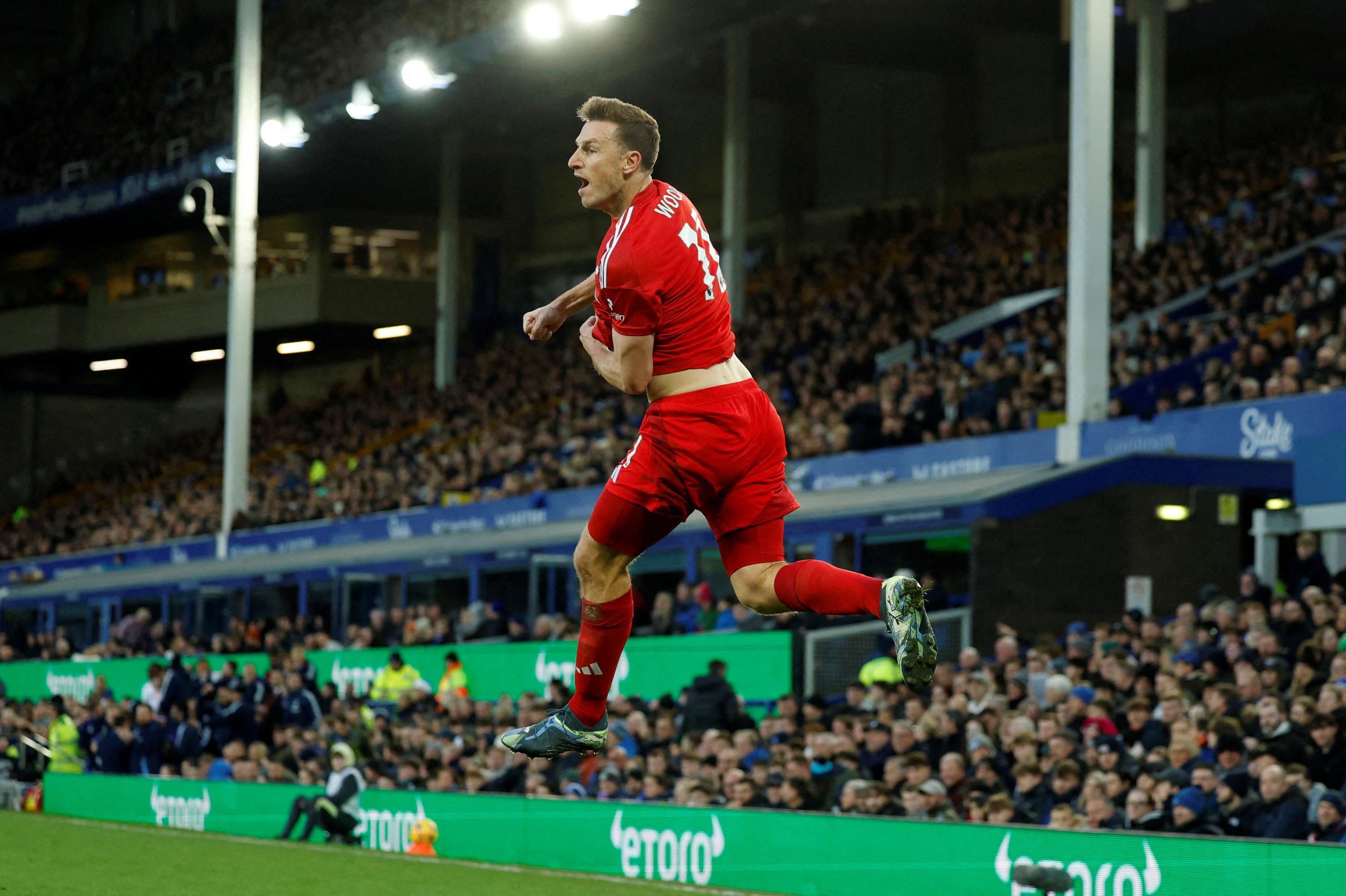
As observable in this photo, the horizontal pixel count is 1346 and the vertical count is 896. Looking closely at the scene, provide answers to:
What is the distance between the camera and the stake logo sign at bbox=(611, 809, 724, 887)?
40.5ft

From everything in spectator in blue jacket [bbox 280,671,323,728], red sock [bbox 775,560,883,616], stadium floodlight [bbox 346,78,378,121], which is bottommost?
spectator in blue jacket [bbox 280,671,323,728]

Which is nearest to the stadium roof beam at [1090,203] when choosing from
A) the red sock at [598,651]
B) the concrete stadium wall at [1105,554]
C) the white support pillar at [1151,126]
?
the concrete stadium wall at [1105,554]

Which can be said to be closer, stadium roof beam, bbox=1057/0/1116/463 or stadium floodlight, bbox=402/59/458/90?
stadium roof beam, bbox=1057/0/1116/463

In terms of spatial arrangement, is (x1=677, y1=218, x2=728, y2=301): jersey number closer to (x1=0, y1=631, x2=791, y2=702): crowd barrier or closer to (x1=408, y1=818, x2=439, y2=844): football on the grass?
(x1=0, y1=631, x2=791, y2=702): crowd barrier

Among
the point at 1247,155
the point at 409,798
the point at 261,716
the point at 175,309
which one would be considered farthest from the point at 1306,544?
the point at 175,309

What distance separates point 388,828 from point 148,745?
523 centimetres

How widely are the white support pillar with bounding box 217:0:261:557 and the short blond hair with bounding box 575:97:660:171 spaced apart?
2415 centimetres

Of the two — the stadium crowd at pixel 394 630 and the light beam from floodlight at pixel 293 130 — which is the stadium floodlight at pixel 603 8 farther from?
the stadium crowd at pixel 394 630

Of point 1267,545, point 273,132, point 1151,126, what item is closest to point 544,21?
point 273,132

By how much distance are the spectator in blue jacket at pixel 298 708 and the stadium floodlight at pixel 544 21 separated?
1055 centimetres

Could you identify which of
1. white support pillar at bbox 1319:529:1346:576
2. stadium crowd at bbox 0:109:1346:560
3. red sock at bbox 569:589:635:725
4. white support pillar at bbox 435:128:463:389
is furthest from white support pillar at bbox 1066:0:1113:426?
white support pillar at bbox 435:128:463:389

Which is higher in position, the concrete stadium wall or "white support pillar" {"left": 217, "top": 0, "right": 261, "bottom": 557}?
"white support pillar" {"left": 217, "top": 0, "right": 261, "bottom": 557}

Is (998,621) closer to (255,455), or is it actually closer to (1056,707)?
(1056,707)

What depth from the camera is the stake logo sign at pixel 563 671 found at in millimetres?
17000
